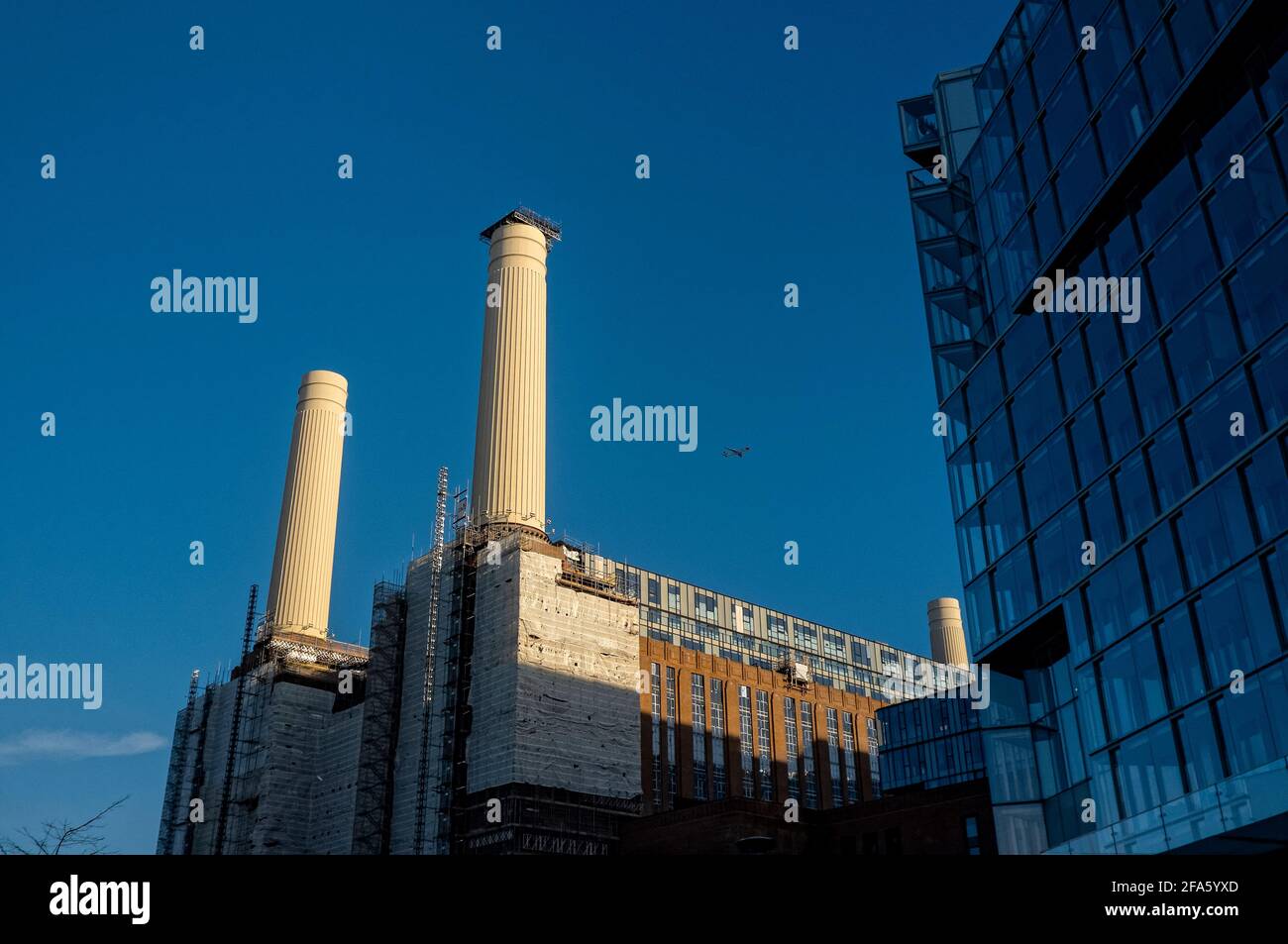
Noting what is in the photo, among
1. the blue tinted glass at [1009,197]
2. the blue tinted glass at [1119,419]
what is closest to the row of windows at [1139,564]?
the blue tinted glass at [1119,419]

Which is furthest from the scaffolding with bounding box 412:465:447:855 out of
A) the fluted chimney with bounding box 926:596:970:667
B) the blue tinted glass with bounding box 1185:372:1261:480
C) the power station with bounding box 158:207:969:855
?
the fluted chimney with bounding box 926:596:970:667

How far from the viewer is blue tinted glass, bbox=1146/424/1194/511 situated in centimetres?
3825

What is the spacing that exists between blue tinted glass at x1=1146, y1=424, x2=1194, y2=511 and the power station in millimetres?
38073

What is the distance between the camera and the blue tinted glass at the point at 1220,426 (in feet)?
117

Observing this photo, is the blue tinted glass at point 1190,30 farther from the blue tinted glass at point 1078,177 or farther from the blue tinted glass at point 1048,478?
the blue tinted glass at point 1048,478

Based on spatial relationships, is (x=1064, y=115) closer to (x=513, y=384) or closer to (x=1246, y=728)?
(x=1246, y=728)

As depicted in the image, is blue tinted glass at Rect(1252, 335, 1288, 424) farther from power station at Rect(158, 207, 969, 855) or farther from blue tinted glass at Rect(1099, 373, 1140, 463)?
power station at Rect(158, 207, 969, 855)

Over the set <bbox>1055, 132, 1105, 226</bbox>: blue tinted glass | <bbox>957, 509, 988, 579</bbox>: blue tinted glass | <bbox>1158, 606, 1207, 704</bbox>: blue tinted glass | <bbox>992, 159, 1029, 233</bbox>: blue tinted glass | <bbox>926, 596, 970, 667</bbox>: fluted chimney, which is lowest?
<bbox>1158, 606, 1207, 704</bbox>: blue tinted glass

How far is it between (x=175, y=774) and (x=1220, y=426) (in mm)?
96414

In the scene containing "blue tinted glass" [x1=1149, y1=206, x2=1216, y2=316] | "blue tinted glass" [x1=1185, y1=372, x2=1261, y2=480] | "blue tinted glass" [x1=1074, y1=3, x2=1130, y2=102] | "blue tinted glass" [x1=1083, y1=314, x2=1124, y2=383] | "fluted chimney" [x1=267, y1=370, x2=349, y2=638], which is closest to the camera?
"blue tinted glass" [x1=1185, y1=372, x2=1261, y2=480]

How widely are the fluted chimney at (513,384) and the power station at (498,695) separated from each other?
18cm

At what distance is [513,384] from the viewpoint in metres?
92.3

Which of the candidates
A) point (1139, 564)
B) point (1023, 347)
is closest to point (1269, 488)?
point (1139, 564)
